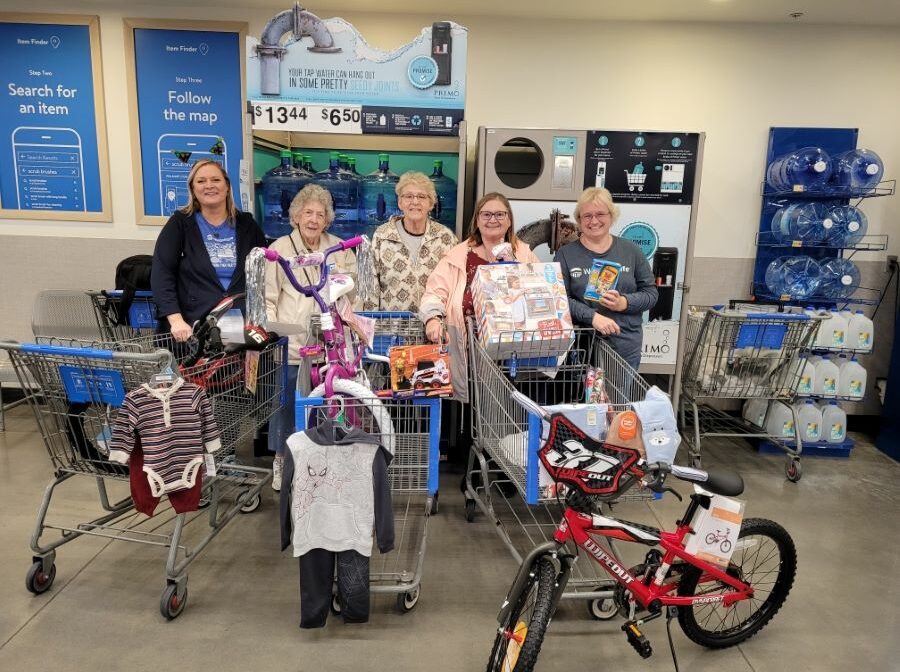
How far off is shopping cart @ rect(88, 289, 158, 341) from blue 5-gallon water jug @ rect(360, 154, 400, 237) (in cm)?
151

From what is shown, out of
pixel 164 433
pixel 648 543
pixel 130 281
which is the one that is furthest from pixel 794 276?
pixel 130 281

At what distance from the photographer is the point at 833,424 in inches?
173

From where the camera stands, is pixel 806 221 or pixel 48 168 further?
pixel 48 168

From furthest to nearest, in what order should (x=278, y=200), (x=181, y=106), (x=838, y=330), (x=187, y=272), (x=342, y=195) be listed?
(x=181, y=106) → (x=838, y=330) → (x=342, y=195) → (x=278, y=200) → (x=187, y=272)

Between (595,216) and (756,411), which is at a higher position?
(595,216)

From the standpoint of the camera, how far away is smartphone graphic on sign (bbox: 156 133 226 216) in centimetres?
459

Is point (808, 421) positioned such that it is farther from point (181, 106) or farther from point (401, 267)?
point (181, 106)

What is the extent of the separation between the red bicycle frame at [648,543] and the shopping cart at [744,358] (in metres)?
1.96

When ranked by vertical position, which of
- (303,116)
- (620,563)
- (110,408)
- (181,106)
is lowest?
(620,563)

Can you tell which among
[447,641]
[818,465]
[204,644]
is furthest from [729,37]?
[204,644]

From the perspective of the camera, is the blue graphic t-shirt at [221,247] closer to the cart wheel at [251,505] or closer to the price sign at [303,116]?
the price sign at [303,116]

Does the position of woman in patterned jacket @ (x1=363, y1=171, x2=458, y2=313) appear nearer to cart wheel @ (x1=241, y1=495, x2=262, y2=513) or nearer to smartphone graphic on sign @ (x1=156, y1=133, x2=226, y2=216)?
cart wheel @ (x1=241, y1=495, x2=262, y2=513)

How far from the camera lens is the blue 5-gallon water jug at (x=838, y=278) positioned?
14.5 ft

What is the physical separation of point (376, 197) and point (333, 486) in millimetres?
2471
